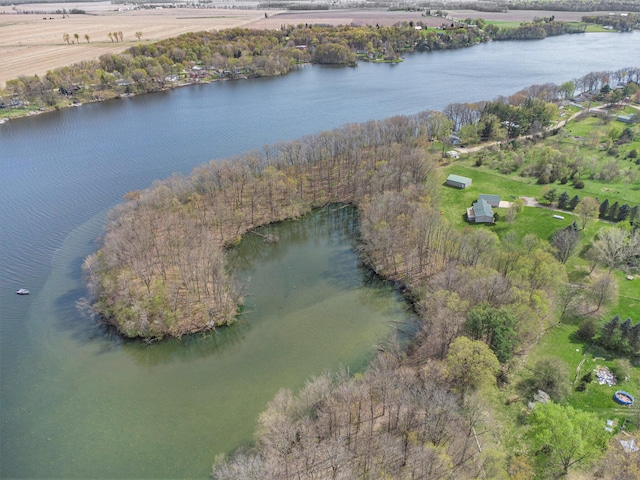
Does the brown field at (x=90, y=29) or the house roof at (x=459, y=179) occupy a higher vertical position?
the brown field at (x=90, y=29)

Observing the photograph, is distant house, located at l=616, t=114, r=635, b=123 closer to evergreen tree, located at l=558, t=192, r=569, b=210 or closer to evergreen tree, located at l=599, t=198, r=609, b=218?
evergreen tree, located at l=558, t=192, r=569, b=210

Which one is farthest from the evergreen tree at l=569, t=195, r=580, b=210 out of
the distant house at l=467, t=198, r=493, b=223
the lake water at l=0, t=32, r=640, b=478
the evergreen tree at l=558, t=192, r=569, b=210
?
the lake water at l=0, t=32, r=640, b=478

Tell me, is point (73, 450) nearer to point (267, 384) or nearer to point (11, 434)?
point (11, 434)

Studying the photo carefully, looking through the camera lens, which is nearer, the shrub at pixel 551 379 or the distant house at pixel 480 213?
the shrub at pixel 551 379

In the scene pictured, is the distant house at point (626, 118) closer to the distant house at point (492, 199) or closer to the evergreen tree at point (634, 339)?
the distant house at point (492, 199)

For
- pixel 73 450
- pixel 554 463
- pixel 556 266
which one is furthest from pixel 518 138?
pixel 73 450

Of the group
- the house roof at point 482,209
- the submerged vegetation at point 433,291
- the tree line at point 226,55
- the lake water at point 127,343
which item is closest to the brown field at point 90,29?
the tree line at point 226,55

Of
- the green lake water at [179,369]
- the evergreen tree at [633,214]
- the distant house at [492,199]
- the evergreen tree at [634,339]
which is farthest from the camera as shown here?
the distant house at [492,199]
